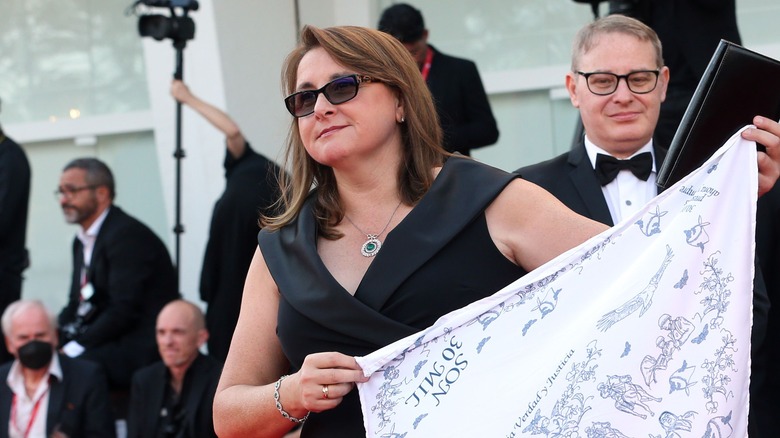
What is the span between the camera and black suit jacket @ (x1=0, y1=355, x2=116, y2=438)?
21.4ft

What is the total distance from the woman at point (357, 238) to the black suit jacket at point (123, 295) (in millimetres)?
4134

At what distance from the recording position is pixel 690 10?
5.38m

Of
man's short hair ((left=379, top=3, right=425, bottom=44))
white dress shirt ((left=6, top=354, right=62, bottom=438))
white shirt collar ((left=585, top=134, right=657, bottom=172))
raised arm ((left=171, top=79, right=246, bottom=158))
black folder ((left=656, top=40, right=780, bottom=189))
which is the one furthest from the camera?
raised arm ((left=171, top=79, right=246, bottom=158))

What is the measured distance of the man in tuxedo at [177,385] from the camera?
6.40 metres

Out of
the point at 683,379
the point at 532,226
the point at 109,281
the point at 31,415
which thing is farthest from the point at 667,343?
the point at 109,281

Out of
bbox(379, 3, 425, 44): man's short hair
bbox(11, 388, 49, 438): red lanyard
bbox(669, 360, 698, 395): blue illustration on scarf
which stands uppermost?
bbox(379, 3, 425, 44): man's short hair

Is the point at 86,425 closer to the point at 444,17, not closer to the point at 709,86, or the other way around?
the point at 444,17

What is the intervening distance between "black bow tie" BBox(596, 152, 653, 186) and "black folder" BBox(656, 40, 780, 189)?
2.96ft

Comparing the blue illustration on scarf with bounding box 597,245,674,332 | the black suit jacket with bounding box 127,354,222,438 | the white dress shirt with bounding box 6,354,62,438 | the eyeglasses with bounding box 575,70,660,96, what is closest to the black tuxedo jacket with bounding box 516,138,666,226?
the eyeglasses with bounding box 575,70,660,96

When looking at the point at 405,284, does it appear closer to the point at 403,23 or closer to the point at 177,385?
the point at 403,23

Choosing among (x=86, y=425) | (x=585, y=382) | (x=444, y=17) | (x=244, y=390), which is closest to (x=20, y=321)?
(x=86, y=425)

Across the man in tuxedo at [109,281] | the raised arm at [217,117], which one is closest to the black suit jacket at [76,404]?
the man in tuxedo at [109,281]

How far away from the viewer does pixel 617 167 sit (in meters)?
3.88

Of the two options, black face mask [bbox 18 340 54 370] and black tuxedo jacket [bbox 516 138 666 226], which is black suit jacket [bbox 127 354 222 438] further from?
black tuxedo jacket [bbox 516 138 666 226]
